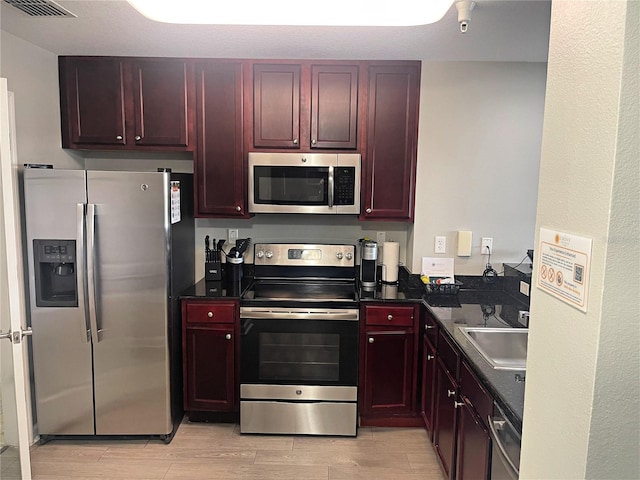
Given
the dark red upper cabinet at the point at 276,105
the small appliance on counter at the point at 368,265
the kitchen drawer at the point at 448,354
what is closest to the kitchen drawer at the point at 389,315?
the small appliance on counter at the point at 368,265

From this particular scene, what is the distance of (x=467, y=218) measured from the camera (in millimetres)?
3061

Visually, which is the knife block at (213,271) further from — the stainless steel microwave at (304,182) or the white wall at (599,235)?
the white wall at (599,235)

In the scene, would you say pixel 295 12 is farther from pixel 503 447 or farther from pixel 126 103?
pixel 503 447

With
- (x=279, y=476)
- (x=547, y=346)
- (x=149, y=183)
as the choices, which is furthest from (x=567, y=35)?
(x=279, y=476)

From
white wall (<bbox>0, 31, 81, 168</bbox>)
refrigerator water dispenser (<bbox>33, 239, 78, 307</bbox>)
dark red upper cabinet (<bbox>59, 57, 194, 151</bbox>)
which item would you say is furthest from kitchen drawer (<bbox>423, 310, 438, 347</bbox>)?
white wall (<bbox>0, 31, 81, 168</bbox>)

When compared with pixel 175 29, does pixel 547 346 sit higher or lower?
lower

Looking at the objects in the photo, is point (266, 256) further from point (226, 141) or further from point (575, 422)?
point (575, 422)

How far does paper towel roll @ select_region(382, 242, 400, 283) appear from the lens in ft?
10.5

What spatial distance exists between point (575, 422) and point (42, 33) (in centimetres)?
303

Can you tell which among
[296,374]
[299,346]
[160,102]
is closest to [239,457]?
[296,374]

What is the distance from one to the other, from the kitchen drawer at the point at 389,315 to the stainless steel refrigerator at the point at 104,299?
1236 millimetres

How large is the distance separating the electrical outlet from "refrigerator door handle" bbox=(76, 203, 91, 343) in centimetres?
252

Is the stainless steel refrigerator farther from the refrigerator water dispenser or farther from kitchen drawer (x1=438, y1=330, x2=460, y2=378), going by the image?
kitchen drawer (x1=438, y1=330, x2=460, y2=378)

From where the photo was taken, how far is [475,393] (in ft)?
6.07
